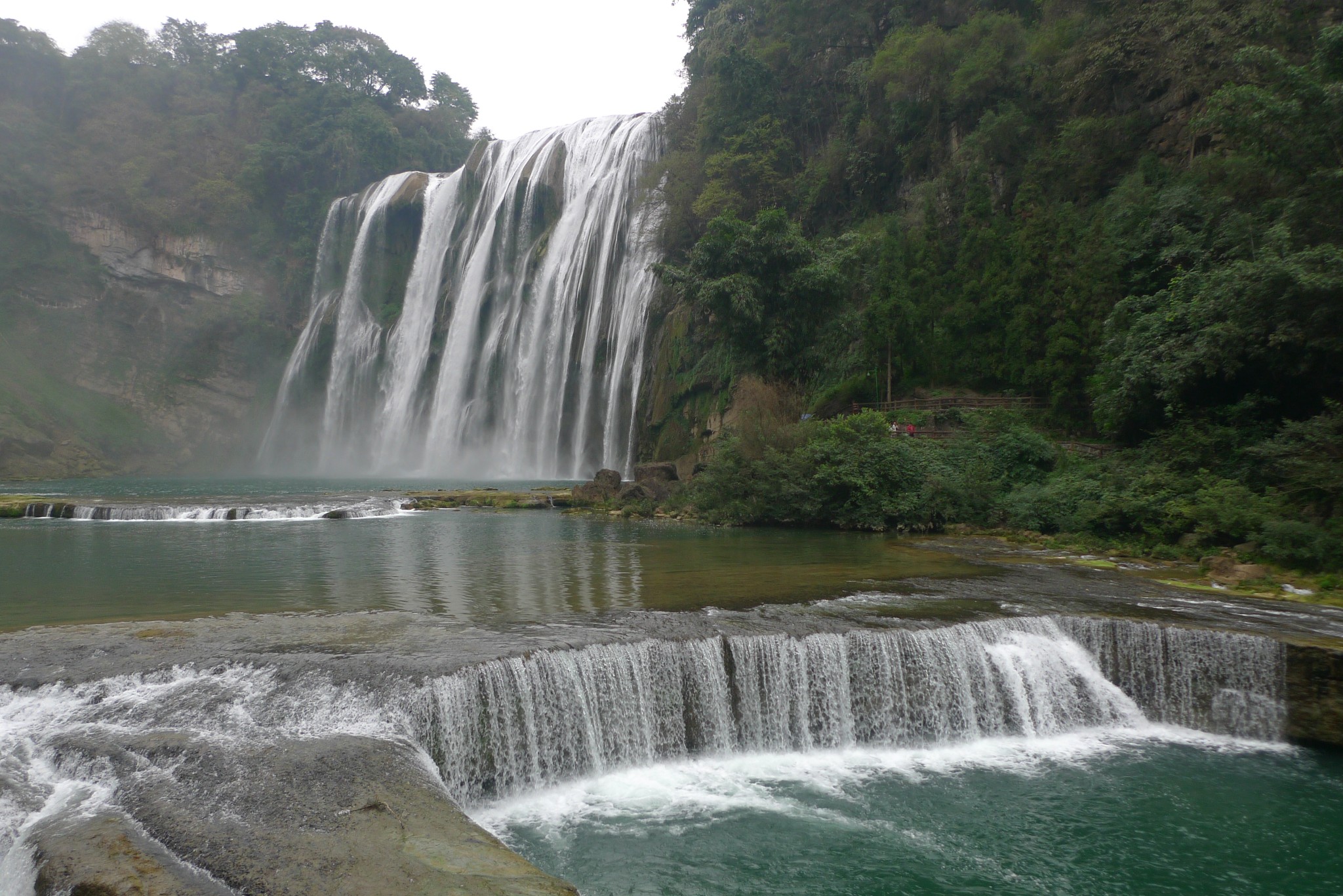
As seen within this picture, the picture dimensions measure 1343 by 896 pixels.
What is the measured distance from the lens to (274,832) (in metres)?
4.93

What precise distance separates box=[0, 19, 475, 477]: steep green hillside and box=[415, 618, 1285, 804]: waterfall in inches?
1877

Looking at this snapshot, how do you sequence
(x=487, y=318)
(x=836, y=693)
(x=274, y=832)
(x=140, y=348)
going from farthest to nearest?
(x=140, y=348) → (x=487, y=318) → (x=836, y=693) → (x=274, y=832)

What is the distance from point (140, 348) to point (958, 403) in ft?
170

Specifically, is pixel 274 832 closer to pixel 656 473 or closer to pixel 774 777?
pixel 774 777

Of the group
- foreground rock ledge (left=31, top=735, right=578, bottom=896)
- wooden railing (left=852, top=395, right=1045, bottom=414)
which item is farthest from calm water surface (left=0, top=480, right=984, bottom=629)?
wooden railing (left=852, top=395, right=1045, bottom=414)

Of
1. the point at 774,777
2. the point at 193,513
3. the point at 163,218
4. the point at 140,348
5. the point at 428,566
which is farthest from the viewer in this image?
the point at 163,218

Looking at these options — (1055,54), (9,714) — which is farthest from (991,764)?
(1055,54)

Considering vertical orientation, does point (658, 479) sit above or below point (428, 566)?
above

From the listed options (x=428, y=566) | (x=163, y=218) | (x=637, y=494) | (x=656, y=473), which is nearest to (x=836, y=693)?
(x=428, y=566)

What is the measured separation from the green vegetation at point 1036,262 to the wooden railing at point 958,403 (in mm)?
455

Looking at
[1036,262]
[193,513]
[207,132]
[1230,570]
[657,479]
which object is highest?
[207,132]

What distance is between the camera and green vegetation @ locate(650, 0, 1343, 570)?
14.4 metres

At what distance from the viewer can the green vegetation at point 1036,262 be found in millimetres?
14438

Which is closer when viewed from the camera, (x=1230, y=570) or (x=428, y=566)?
(x=1230, y=570)
